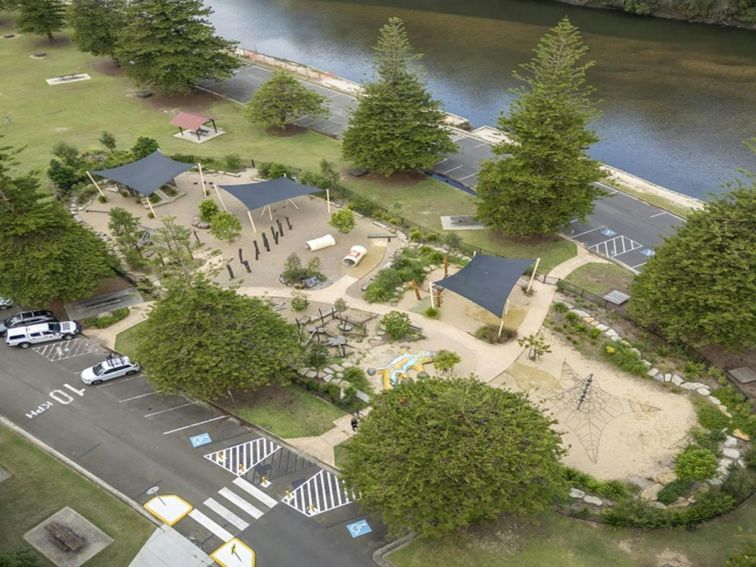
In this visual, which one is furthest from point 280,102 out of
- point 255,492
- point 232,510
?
point 232,510

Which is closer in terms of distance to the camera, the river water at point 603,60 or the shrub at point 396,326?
A: the shrub at point 396,326

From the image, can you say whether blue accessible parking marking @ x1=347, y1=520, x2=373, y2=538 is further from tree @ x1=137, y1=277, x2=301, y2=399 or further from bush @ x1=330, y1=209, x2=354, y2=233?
bush @ x1=330, y1=209, x2=354, y2=233

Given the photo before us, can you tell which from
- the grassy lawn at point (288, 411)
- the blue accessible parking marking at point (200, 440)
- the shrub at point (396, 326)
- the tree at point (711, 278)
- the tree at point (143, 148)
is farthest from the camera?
the tree at point (143, 148)

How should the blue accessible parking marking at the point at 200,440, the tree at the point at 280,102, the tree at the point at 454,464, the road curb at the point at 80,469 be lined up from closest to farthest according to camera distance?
the tree at the point at 454,464
the road curb at the point at 80,469
the blue accessible parking marking at the point at 200,440
the tree at the point at 280,102

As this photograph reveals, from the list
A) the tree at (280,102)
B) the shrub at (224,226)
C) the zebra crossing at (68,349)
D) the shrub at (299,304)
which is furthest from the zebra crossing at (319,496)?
the tree at (280,102)

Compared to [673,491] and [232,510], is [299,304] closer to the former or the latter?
[232,510]

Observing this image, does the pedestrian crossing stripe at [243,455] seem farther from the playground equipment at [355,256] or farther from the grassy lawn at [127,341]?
the playground equipment at [355,256]

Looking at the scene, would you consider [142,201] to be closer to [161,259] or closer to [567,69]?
[161,259]
